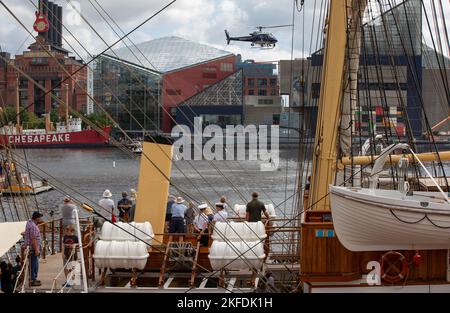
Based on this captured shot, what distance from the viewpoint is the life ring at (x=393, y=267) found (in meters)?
9.85

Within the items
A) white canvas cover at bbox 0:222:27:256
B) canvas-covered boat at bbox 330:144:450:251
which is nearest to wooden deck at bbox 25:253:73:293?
white canvas cover at bbox 0:222:27:256

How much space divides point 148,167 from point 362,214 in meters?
4.84

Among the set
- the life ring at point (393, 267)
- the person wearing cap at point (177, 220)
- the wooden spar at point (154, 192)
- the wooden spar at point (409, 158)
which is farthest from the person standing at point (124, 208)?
the life ring at point (393, 267)

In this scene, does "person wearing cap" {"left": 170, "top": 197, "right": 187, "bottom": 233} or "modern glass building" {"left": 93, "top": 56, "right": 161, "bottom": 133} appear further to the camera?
Result: "modern glass building" {"left": 93, "top": 56, "right": 161, "bottom": 133}

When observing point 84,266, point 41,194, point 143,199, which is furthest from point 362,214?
point 41,194

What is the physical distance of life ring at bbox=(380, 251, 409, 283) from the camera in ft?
32.3

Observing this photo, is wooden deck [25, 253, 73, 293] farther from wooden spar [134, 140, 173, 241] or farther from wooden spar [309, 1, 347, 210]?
wooden spar [309, 1, 347, 210]

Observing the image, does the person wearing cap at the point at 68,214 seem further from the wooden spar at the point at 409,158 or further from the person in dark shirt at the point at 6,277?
the wooden spar at the point at 409,158

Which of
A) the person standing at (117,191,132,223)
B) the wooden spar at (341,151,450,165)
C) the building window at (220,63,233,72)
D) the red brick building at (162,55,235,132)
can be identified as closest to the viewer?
the wooden spar at (341,151,450,165)

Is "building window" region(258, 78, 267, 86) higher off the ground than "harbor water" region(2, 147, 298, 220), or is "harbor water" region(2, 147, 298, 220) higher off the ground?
"building window" region(258, 78, 267, 86)

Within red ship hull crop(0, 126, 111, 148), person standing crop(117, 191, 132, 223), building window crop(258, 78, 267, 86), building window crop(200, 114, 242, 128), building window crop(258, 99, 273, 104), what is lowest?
person standing crop(117, 191, 132, 223)

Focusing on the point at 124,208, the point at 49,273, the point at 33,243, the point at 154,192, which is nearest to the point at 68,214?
the point at 49,273

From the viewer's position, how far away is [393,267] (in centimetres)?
990
